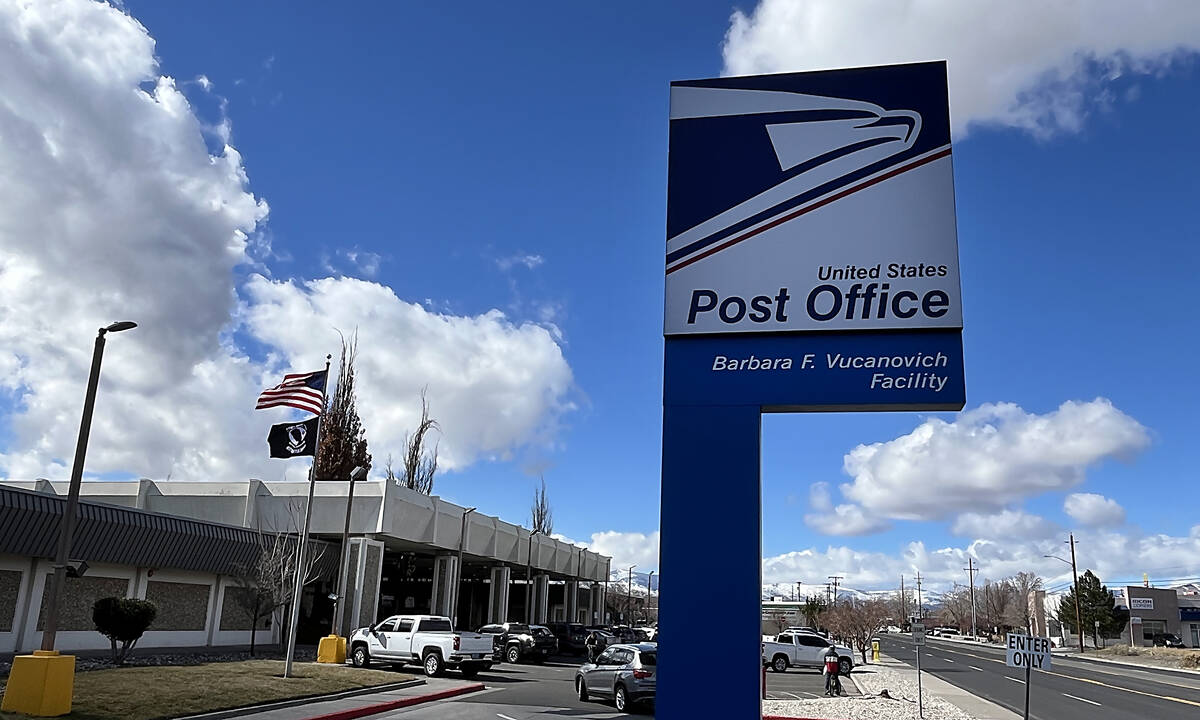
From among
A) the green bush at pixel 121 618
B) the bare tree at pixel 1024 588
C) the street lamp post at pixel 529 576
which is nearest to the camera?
the green bush at pixel 121 618

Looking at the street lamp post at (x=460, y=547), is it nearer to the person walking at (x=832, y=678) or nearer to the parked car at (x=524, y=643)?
the parked car at (x=524, y=643)

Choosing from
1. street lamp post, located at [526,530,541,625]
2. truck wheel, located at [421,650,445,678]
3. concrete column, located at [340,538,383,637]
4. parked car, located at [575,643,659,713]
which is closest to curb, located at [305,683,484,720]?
truck wheel, located at [421,650,445,678]

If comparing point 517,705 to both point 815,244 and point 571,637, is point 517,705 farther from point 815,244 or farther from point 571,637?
point 571,637

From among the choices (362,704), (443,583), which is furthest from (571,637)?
(362,704)

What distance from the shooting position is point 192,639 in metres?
35.1

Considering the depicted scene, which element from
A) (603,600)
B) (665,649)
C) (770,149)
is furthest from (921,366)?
(603,600)

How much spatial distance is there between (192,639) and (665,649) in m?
31.1

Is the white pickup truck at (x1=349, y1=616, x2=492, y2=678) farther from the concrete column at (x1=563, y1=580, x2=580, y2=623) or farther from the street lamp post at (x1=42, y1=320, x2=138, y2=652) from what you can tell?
the concrete column at (x1=563, y1=580, x2=580, y2=623)

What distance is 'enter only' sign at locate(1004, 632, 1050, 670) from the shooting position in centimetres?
1662

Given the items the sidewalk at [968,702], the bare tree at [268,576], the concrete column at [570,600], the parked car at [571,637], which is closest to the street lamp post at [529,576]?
the parked car at [571,637]

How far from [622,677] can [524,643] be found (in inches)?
754

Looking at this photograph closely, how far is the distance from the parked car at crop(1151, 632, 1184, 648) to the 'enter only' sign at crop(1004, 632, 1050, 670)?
285 feet

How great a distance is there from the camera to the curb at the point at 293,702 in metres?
17.5

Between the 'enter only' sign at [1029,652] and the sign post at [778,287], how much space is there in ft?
29.5
